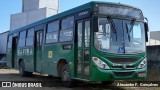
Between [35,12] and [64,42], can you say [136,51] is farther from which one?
[35,12]

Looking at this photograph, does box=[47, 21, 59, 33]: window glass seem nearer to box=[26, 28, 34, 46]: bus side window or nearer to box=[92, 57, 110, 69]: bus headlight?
box=[26, 28, 34, 46]: bus side window

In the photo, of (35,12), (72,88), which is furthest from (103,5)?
(35,12)

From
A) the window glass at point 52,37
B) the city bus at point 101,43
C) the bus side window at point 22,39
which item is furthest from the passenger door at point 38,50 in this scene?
the city bus at point 101,43

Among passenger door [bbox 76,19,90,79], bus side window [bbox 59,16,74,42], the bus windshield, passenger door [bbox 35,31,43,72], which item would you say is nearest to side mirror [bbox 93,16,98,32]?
the bus windshield

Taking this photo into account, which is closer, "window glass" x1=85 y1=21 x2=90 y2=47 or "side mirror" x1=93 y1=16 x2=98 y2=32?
"side mirror" x1=93 y1=16 x2=98 y2=32

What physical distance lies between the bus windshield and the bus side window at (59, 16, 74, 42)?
78.5 inches

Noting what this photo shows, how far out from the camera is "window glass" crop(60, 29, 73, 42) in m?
13.2

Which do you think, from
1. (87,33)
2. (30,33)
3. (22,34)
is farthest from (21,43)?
(87,33)

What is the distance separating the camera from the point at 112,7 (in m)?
11.9

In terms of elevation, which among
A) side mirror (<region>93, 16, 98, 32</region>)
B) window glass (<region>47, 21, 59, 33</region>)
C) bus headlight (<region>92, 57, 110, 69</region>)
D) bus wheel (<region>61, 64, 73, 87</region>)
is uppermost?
window glass (<region>47, 21, 59, 33</region>)

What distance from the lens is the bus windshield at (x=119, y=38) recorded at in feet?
37.2

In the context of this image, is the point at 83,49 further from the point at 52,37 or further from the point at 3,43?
the point at 3,43

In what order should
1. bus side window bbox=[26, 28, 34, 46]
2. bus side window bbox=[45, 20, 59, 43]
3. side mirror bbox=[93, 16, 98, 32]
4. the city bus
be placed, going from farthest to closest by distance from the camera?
bus side window bbox=[26, 28, 34, 46], bus side window bbox=[45, 20, 59, 43], the city bus, side mirror bbox=[93, 16, 98, 32]

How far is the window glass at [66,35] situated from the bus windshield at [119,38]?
6.61 ft
